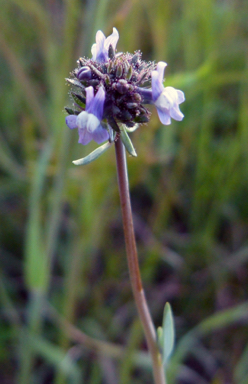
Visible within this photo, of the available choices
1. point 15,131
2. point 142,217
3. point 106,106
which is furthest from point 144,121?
point 15,131


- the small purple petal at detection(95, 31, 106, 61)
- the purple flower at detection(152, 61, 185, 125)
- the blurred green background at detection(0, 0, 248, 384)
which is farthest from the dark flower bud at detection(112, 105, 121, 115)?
the blurred green background at detection(0, 0, 248, 384)

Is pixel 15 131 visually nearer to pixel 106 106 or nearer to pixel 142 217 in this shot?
pixel 142 217

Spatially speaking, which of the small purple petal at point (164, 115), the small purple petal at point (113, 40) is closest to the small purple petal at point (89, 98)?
the small purple petal at point (164, 115)

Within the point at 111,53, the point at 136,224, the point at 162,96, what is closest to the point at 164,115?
the point at 162,96

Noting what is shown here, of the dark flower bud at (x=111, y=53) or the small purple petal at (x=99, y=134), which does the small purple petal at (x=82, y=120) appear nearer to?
the small purple petal at (x=99, y=134)

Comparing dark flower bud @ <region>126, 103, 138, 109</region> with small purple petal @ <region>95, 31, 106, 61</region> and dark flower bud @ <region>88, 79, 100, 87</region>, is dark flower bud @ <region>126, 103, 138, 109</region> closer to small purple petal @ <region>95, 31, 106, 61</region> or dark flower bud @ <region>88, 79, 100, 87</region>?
dark flower bud @ <region>88, 79, 100, 87</region>
